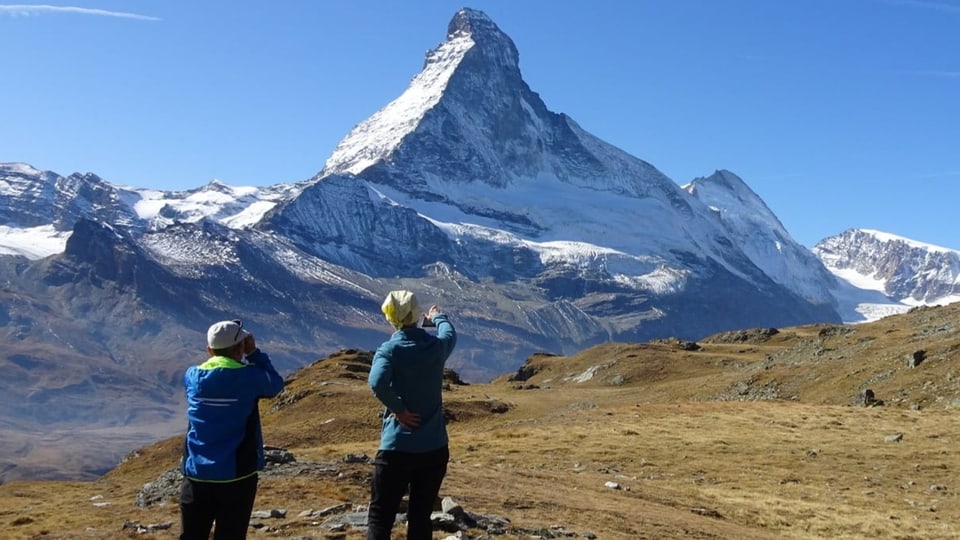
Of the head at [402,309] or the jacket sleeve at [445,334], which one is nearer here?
the head at [402,309]

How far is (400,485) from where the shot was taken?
12531 mm

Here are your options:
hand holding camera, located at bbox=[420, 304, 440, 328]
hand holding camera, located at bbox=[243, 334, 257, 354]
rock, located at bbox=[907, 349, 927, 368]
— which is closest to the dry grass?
rock, located at bbox=[907, 349, 927, 368]

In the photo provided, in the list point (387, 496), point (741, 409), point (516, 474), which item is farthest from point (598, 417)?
point (387, 496)

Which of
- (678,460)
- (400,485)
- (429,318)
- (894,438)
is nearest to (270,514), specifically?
(400,485)

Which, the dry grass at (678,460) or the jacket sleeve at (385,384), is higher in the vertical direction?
the jacket sleeve at (385,384)

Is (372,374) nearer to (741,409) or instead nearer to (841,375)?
(741,409)

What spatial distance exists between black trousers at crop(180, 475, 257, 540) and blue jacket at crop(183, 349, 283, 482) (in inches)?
5.5

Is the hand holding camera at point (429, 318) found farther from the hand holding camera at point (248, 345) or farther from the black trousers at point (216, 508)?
the black trousers at point (216, 508)

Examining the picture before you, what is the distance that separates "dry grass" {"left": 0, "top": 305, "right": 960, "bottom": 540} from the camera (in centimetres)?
2102

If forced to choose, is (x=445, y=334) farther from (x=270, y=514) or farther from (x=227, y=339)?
(x=270, y=514)

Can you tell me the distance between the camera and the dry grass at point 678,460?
68.9 ft

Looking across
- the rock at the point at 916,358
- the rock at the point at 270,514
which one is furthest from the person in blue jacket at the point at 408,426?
the rock at the point at 916,358

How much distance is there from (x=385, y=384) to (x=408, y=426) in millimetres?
667

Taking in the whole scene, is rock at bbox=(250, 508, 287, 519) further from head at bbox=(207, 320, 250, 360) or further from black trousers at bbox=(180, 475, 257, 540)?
head at bbox=(207, 320, 250, 360)
